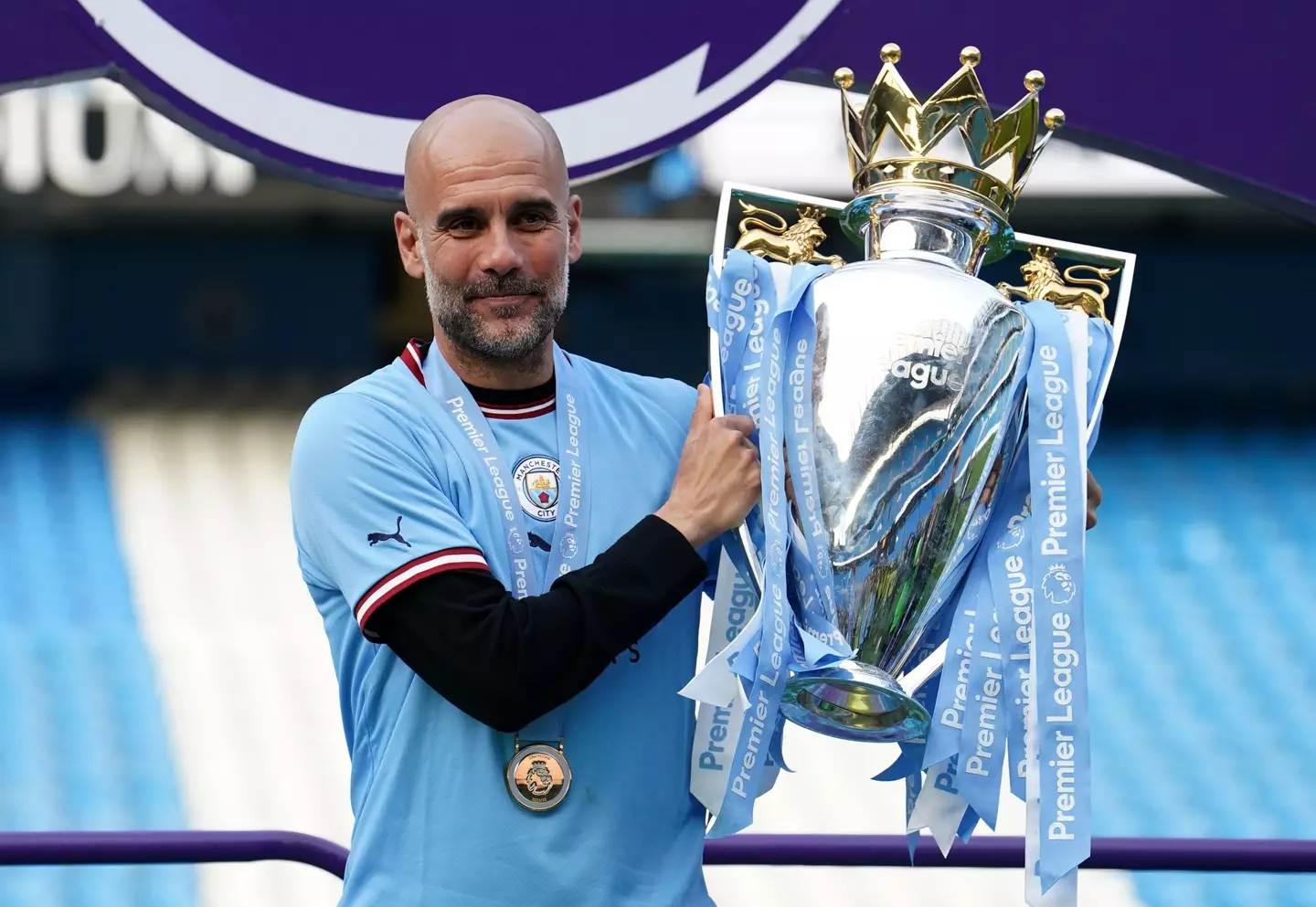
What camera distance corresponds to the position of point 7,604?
831cm

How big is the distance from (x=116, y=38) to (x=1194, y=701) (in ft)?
20.8

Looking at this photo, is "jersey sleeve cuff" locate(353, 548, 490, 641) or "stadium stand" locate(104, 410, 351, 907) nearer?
"jersey sleeve cuff" locate(353, 548, 490, 641)

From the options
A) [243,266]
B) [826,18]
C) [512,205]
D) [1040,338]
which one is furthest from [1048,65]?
[243,266]

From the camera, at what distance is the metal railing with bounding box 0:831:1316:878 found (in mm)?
2145

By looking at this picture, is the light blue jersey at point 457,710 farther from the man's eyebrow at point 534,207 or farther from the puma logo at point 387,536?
the man's eyebrow at point 534,207

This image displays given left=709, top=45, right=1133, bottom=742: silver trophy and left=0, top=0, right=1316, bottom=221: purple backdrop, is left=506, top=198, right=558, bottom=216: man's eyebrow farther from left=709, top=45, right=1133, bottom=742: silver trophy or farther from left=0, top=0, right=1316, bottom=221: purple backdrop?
left=0, top=0, right=1316, bottom=221: purple backdrop

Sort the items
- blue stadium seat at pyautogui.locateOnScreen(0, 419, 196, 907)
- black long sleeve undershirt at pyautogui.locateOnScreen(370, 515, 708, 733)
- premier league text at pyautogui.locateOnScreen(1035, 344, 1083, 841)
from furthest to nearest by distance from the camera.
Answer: blue stadium seat at pyautogui.locateOnScreen(0, 419, 196, 907) → premier league text at pyautogui.locateOnScreen(1035, 344, 1083, 841) → black long sleeve undershirt at pyautogui.locateOnScreen(370, 515, 708, 733)

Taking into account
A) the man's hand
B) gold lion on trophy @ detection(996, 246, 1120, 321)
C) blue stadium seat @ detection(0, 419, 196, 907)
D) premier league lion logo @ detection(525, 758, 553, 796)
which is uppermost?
gold lion on trophy @ detection(996, 246, 1120, 321)

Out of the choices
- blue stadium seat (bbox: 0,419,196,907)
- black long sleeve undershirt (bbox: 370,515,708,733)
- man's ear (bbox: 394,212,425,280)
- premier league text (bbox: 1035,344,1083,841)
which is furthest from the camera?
blue stadium seat (bbox: 0,419,196,907)

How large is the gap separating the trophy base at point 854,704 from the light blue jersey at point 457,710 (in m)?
0.13

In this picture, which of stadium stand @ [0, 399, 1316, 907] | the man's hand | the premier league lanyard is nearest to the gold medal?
the premier league lanyard

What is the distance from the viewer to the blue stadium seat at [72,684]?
21.5 feet

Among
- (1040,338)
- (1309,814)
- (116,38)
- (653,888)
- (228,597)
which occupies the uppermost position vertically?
(116,38)

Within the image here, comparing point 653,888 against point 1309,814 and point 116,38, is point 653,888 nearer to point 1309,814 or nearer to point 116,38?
point 116,38
